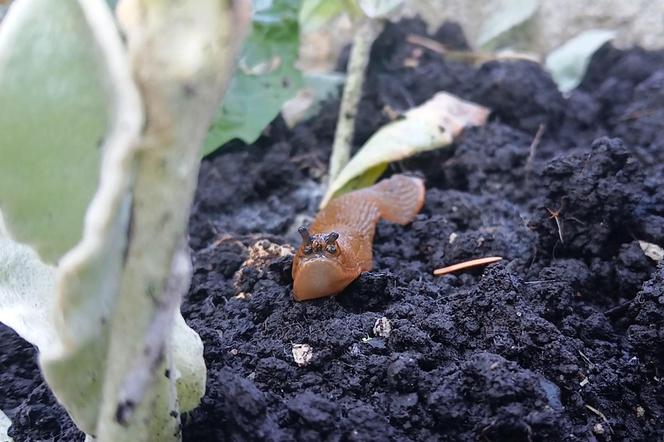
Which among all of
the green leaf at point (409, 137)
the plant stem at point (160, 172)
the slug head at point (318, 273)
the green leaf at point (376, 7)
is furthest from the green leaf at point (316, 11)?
the plant stem at point (160, 172)

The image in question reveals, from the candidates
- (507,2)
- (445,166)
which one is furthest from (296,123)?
(507,2)

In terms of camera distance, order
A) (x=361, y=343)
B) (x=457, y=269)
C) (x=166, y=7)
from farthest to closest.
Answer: (x=457, y=269) < (x=361, y=343) < (x=166, y=7)

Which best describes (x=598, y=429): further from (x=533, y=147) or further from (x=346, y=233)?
(x=533, y=147)

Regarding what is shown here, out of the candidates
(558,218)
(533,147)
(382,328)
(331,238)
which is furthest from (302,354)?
(533,147)

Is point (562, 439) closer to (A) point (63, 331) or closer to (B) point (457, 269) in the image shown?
(B) point (457, 269)

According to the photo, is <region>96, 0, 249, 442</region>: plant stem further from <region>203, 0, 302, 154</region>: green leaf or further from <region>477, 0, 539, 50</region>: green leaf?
<region>477, 0, 539, 50</region>: green leaf

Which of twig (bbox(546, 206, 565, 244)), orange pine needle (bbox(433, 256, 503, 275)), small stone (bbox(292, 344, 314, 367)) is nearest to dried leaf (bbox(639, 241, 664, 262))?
twig (bbox(546, 206, 565, 244))
